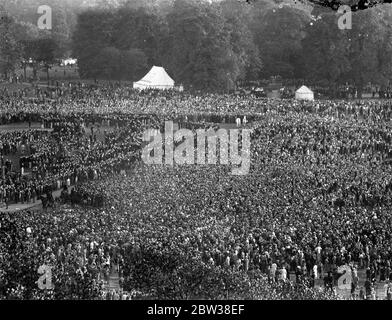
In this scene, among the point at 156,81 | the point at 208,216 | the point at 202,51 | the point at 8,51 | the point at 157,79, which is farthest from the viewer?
the point at 8,51

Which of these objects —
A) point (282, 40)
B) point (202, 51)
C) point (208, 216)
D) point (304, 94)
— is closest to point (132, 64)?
point (202, 51)

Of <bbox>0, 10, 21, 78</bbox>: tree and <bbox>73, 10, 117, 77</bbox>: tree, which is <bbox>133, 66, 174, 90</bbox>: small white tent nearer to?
<bbox>73, 10, 117, 77</bbox>: tree

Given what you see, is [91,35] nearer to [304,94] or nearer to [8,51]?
[8,51]

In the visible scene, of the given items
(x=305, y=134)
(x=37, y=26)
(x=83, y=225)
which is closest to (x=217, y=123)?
(x=305, y=134)

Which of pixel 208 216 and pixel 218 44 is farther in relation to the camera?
pixel 218 44

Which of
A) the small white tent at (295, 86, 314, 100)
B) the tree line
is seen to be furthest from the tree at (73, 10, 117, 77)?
the small white tent at (295, 86, 314, 100)

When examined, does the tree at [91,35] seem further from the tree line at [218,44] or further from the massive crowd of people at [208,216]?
the massive crowd of people at [208,216]

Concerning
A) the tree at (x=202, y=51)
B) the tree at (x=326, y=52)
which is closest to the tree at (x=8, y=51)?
the tree at (x=202, y=51)
